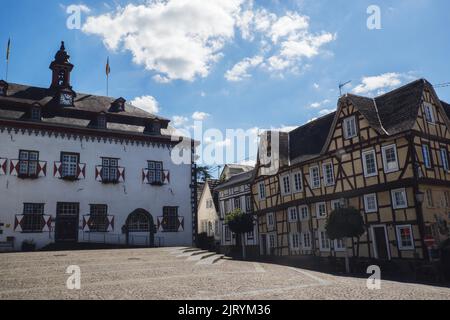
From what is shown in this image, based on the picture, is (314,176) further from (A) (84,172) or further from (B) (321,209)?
(A) (84,172)

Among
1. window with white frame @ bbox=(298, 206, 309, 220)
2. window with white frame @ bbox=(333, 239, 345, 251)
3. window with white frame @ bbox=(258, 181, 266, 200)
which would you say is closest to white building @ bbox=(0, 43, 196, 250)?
window with white frame @ bbox=(258, 181, 266, 200)

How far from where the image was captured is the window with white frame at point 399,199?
20.4 metres

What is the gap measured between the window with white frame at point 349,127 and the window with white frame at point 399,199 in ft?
15.4

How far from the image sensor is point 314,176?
87.9 ft

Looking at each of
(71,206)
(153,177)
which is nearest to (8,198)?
(71,206)

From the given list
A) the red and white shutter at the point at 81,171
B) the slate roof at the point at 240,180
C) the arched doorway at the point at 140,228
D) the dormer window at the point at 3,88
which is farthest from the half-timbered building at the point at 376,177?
the dormer window at the point at 3,88

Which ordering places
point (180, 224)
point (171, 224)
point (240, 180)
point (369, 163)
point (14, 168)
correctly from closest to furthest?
point (369, 163) → point (14, 168) → point (171, 224) → point (180, 224) → point (240, 180)

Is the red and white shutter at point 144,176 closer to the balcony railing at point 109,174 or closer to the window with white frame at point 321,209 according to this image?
the balcony railing at point 109,174

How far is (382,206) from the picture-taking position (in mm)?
21406

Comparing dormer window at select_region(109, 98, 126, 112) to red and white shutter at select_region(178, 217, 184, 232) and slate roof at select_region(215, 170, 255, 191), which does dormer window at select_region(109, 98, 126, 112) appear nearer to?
red and white shutter at select_region(178, 217, 184, 232)

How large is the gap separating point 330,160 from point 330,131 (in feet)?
6.40

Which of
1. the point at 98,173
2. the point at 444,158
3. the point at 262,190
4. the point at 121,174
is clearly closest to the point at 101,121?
the point at 98,173

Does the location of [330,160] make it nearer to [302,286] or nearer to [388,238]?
[388,238]

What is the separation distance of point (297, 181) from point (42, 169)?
17.6 meters
